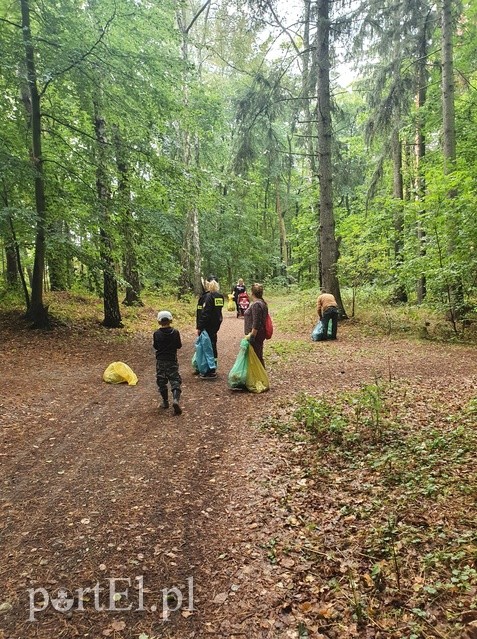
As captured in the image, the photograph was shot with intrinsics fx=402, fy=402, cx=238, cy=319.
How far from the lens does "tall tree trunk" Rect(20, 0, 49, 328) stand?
924 centimetres

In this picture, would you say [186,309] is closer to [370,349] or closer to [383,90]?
[370,349]

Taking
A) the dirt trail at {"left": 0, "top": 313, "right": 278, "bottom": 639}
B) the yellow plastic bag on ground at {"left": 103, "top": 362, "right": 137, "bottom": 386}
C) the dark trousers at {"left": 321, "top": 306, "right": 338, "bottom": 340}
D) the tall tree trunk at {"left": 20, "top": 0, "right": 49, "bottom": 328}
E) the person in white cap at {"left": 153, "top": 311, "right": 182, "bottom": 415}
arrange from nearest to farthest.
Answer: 1. the dirt trail at {"left": 0, "top": 313, "right": 278, "bottom": 639}
2. the person in white cap at {"left": 153, "top": 311, "right": 182, "bottom": 415}
3. the yellow plastic bag on ground at {"left": 103, "top": 362, "right": 137, "bottom": 386}
4. the tall tree trunk at {"left": 20, "top": 0, "right": 49, "bottom": 328}
5. the dark trousers at {"left": 321, "top": 306, "right": 338, "bottom": 340}

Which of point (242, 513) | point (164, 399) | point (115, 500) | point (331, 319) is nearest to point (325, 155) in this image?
point (331, 319)

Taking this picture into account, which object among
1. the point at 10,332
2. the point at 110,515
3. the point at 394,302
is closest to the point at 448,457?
the point at 110,515

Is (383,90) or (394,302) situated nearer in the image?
(383,90)

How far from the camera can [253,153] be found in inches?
518

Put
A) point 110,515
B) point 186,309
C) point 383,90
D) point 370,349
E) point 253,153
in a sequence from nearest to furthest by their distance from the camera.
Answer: point 110,515, point 370,349, point 253,153, point 383,90, point 186,309

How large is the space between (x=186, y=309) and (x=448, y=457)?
15.5 metres

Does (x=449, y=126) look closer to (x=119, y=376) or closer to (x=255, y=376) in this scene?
(x=255, y=376)

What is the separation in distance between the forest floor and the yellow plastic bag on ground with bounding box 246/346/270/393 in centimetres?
23

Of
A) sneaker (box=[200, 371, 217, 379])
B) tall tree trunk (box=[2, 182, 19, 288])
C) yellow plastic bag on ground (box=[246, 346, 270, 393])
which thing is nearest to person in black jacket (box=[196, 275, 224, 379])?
sneaker (box=[200, 371, 217, 379])

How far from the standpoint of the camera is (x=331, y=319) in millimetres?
11500

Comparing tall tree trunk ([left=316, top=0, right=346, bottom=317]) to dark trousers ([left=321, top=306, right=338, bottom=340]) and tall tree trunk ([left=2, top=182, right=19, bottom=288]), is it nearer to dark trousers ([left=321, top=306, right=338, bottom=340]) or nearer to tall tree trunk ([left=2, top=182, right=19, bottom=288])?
dark trousers ([left=321, top=306, right=338, bottom=340])

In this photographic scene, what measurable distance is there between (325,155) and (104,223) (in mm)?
6928
